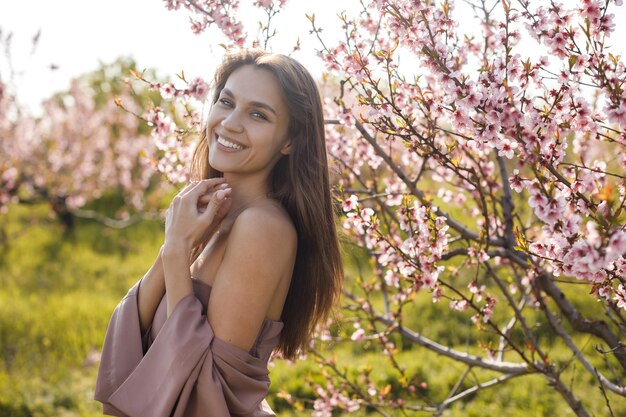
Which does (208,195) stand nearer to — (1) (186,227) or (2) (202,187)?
(2) (202,187)

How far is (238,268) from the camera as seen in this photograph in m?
1.84

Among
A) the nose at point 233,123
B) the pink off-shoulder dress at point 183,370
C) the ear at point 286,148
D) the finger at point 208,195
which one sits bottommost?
the pink off-shoulder dress at point 183,370

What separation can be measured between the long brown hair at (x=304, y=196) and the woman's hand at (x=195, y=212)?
0.21 meters

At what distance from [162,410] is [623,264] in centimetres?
138

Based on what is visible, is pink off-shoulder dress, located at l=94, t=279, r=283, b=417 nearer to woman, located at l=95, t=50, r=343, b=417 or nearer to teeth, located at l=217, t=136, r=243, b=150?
woman, located at l=95, t=50, r=343, b=417

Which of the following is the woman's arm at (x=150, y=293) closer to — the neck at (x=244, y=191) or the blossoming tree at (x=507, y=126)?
the neck at (x=244, y=191)

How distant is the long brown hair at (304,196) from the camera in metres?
2.12

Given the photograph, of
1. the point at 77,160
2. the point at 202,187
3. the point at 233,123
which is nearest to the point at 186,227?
the point at 202,187

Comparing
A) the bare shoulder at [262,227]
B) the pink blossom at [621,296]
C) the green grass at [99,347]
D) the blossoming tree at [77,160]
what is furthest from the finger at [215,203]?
the blossoming tree at [77,160]

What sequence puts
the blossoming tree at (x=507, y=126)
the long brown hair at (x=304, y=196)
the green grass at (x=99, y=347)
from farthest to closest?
the green grass at (x=99, y=347), the long brown hair at (x=304, y=196), the blossoming tree at (x=507, y=126)

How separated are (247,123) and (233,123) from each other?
50mm

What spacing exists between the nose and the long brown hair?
0.61ft

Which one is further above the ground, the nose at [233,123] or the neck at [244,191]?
the nose at [233,123]

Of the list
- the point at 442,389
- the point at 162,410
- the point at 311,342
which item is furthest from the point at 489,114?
the point at 442,389
